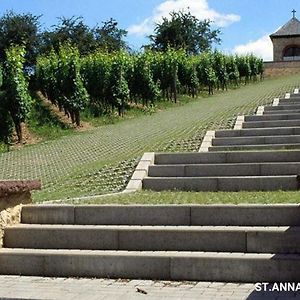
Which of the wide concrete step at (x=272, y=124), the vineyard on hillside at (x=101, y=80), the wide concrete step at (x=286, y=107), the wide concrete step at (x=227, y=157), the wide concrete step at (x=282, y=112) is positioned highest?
the vineyard on hillside at (x=101, y=80)

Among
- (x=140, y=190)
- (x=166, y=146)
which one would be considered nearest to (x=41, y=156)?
(x=166, y=146)

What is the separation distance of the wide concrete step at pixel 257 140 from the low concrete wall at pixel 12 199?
223 inches

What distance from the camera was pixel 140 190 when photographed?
9070mm

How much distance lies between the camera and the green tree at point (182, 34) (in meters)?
61.2

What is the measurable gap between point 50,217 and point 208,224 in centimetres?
191

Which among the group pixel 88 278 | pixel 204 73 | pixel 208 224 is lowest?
pixel 88 278

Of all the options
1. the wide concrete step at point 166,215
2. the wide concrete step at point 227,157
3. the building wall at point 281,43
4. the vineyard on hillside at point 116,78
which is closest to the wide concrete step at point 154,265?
the wide concrete step at point 166,215

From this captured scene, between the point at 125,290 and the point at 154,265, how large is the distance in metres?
0.50

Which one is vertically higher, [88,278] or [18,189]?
[18,189]

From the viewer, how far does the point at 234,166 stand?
9.57 meters

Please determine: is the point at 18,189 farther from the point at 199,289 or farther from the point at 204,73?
the point at 204,73

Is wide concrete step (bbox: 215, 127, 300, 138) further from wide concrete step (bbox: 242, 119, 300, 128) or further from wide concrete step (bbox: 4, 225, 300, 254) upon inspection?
wide concrete step (bbox: 4, 225, 300, 254)

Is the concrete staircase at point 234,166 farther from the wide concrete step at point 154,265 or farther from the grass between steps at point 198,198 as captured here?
the wide concrete step at point 154,265

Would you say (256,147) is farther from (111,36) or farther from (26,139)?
(111,36)
